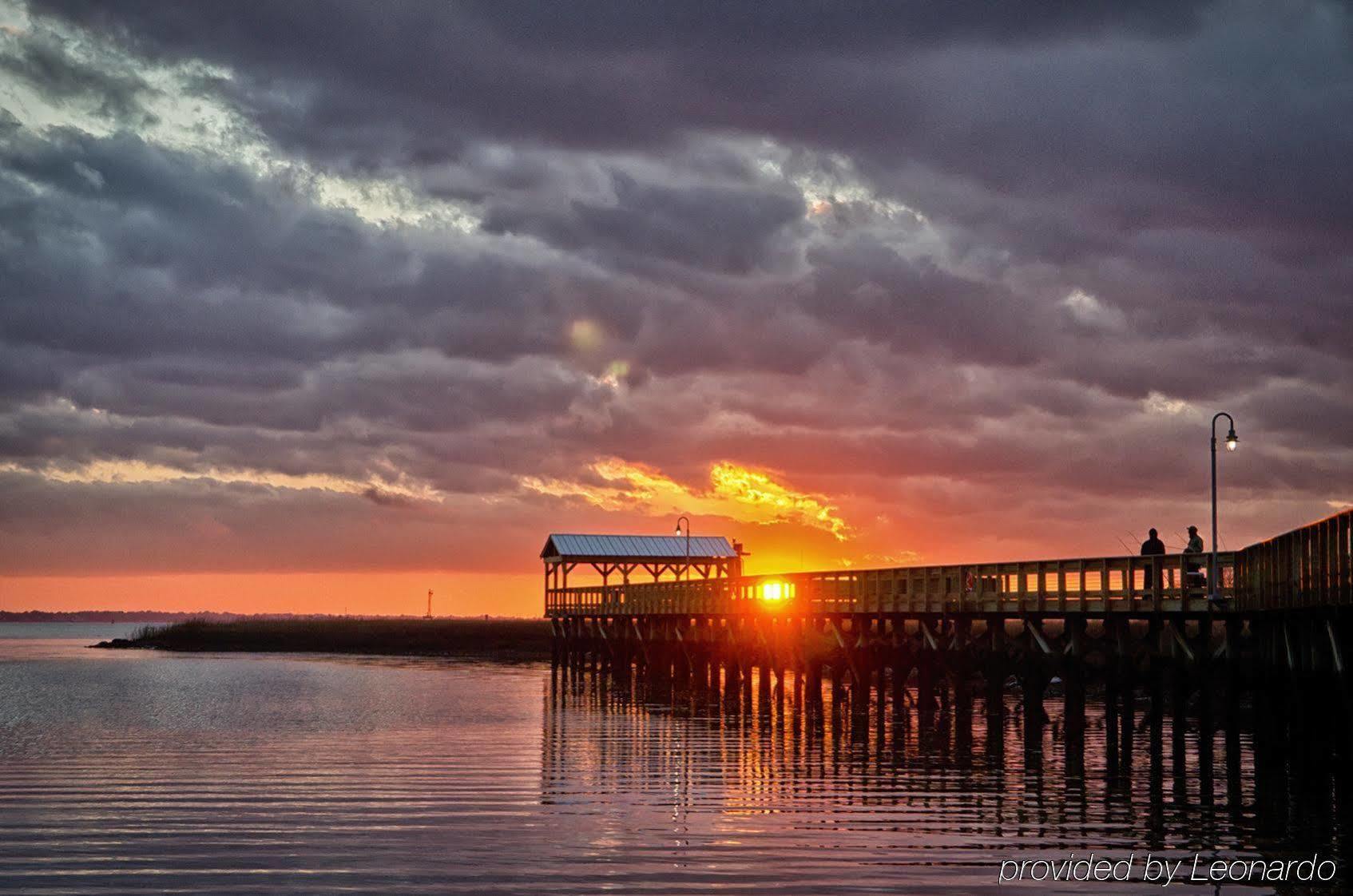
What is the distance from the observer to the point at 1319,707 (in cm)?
2498

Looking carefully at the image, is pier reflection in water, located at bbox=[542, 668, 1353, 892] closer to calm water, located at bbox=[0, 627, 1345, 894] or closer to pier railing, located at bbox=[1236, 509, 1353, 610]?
calm water, located at bbox=[0, 627, 1345, 894]

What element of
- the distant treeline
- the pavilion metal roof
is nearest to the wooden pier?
the pavilion metal roof

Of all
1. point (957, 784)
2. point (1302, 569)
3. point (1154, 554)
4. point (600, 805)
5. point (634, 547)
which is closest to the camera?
point (600, 805)

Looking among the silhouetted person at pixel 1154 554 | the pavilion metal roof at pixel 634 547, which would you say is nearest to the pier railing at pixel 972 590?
the silhouetted person at pixel 1154 554

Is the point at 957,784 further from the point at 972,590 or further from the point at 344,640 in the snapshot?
the point at 344,640

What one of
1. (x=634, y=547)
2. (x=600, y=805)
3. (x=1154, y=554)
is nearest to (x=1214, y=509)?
(x=1154, y=554)

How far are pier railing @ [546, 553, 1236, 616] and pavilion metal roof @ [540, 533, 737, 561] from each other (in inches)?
835

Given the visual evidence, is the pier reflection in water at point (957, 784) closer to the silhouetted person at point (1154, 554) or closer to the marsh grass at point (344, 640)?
the silhouetted person at point (1154, 554)

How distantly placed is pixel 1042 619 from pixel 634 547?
1913 inches

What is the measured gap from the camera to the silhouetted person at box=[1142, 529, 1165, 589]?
30609 mm

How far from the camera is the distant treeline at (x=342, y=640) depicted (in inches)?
4441

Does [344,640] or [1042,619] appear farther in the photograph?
[344,640]

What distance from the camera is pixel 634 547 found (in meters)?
81.8

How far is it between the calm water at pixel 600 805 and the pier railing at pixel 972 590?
2.97 metres
